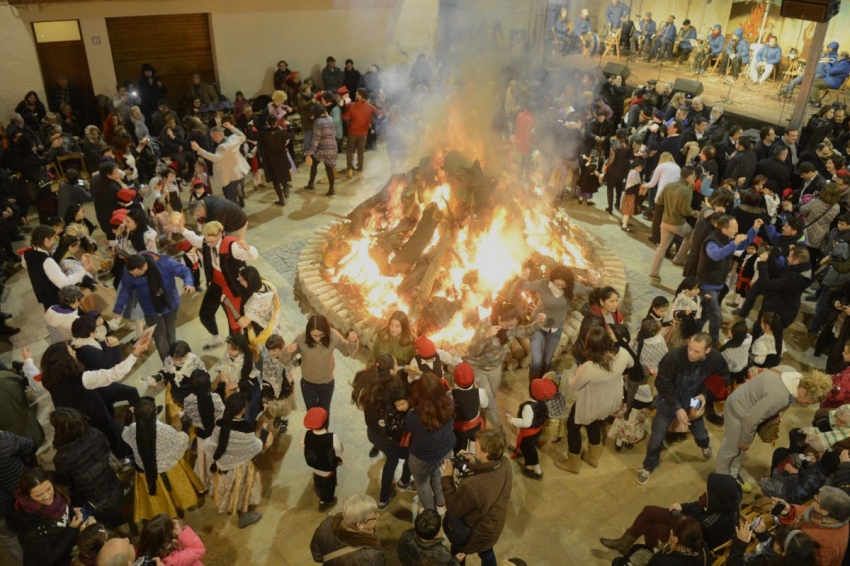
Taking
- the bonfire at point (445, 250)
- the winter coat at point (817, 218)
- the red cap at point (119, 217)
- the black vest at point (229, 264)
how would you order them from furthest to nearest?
1. the winter coat at point (817, 218)
2. the bonfire at point (445, 250)
3. the red cap at point (119, 217)
4. the black vest at point (229, 264)

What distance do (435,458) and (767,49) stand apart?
1994cm

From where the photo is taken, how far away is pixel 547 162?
13.0 m

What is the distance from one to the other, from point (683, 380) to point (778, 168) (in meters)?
6.40

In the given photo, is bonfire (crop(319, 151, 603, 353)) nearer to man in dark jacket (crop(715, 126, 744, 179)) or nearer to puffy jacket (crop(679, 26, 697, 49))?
man in dark jacket (crop(715, 126, 744, 179))

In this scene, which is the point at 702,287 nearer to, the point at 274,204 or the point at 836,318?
the point at 836,318

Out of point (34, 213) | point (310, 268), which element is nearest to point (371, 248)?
point (310, 268)

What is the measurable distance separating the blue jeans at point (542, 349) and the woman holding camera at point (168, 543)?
13.5 feet

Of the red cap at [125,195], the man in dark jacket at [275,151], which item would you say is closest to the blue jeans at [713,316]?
the red cap at [125,195]

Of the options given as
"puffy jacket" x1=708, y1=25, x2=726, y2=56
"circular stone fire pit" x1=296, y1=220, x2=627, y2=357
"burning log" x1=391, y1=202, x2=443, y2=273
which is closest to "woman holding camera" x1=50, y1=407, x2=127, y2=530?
"circular stone fire pit" x1=296, y1=220, x2=627, y2=357

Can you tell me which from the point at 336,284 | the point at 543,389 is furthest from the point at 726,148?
the point at 543,389

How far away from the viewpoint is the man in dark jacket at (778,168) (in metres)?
10.5

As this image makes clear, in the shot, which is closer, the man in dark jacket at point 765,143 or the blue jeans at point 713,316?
the blue jeans at point 713,316

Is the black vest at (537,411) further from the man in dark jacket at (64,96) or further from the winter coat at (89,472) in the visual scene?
the man in dark jacket at (64,96)

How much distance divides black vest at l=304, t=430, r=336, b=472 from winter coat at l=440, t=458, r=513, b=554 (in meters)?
1.26
